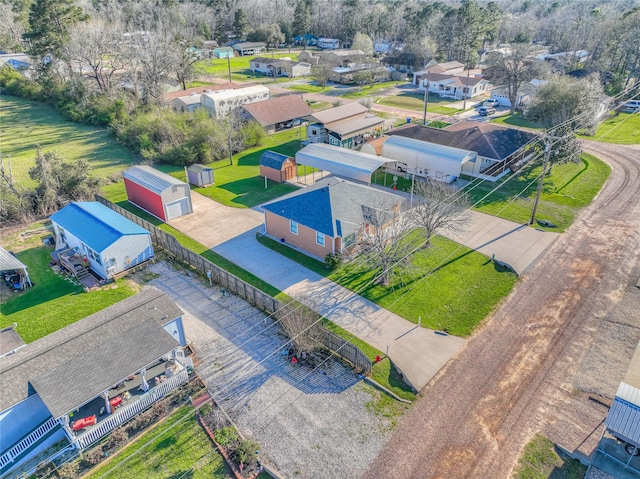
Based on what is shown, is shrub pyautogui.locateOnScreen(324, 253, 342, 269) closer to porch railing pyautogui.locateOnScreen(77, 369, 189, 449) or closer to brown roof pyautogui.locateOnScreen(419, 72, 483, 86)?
porch railing pyautogui.locateOnScreen(77, 369, 189, 449)

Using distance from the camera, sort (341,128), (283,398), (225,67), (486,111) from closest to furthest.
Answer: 1. (283,398)
2. (341,128)
3. (486,111)
4. (225,67)

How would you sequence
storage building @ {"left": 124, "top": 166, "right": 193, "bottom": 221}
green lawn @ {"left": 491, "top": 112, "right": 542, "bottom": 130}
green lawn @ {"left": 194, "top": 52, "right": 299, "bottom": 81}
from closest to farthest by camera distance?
1. storage building @ {"left": 124, "top": 166, "right": 193, "bottom": 221}
2. green lawn @ {"left": 491, "top": 112, "right": 542, "bottom": 130}
3. green lawn @ {"left": 194, "top": 52, "right": 299, "bottom": 81}

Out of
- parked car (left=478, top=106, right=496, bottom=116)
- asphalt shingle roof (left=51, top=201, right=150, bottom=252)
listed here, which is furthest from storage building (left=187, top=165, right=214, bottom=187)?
parked car (left=478, top=106, right=496, bottom=116)

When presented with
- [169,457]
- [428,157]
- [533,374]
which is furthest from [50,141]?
[533,374]

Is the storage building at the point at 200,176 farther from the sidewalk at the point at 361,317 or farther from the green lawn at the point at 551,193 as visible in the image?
the green lawn at the point at 551,193

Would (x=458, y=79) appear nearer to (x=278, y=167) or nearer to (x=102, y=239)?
(x=278, y=167)

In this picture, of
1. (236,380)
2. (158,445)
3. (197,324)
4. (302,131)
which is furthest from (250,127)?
(158,445)

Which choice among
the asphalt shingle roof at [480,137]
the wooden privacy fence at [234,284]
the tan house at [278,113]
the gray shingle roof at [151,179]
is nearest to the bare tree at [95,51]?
the tan house at [278,113]

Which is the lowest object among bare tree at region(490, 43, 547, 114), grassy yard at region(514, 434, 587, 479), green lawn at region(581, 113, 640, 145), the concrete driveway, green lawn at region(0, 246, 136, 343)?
grassy yard at region(514, 434, 587, 479)
